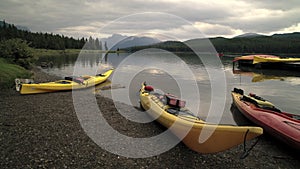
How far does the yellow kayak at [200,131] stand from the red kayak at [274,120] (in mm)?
3395

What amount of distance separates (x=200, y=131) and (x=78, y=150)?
174 inches

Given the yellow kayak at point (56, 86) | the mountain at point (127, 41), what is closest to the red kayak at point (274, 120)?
the mountain at point (127, 41)

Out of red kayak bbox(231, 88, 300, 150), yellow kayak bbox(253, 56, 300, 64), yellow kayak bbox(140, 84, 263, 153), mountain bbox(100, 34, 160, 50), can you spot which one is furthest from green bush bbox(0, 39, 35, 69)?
yellow kayak bbox(253, 56, 300, 64)

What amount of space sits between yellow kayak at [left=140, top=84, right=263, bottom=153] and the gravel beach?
0.62 metres

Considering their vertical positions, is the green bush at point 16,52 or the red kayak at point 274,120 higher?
the green bush at point 16,52

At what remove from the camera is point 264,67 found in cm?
4422

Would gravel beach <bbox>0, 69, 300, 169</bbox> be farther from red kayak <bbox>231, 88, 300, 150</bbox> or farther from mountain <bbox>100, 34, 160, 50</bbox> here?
mountain <bbox>100, 34, 160, 50</bbox>

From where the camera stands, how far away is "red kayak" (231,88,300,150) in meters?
8.01

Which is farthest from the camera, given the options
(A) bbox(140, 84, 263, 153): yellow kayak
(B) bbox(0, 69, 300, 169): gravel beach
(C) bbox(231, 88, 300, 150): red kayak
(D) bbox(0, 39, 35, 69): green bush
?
(D) bbox(0, 39, 35, 69): green bush

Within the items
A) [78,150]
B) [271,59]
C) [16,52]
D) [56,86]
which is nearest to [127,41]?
[56,86]

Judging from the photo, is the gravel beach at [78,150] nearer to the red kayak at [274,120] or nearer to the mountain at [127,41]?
the red kayak at [274,120]

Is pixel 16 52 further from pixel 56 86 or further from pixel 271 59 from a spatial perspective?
pixel 271 59

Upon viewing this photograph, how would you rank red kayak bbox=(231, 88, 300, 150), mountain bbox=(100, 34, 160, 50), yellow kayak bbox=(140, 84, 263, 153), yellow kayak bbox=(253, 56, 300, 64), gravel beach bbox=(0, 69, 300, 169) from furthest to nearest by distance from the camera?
yellow kayak bbox=(253, 56, 300, 64), mountain bbox=(100, 34, 160, 50), red kayak bbox=(231, 88, 300, 150), gravel beach bbox=(0, 69, 300, 169), yellow kayak bbox=(140, 84, 263, 153)

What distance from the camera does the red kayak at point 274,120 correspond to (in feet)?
26.3
